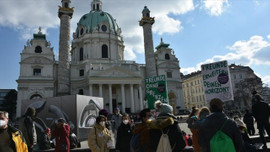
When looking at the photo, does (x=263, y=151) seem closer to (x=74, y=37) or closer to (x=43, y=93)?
(x=43, y=93)

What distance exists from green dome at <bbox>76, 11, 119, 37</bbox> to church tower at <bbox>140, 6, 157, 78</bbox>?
12.4 m

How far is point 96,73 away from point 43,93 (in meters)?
10.2

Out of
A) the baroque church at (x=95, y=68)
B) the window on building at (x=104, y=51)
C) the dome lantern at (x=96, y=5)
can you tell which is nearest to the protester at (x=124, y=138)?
the baroque church at (x=95, y=68)

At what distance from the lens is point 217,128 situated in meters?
3.42

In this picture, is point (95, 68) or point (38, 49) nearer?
point (38, 49)

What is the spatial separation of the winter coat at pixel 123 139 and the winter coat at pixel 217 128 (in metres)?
2.28

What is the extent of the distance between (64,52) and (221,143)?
99.3ft

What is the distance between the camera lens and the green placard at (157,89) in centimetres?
1277

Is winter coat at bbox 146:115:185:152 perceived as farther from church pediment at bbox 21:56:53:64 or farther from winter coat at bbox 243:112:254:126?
church pediment at bbox 21:56:53:64

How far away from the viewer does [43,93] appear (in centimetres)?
3753

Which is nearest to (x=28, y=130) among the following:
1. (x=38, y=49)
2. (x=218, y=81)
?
(x=218, y=81)

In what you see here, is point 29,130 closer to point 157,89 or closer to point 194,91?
point 157,89

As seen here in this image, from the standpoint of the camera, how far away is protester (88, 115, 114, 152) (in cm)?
489

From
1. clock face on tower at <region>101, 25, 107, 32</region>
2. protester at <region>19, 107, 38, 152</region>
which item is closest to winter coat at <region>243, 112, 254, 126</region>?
protester at <region>19, 107, 38, 152</region>
